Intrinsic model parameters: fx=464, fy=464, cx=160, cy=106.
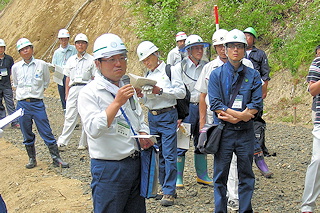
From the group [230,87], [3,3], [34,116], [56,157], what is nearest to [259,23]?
[56,157]

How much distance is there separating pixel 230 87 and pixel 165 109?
1.49 metres

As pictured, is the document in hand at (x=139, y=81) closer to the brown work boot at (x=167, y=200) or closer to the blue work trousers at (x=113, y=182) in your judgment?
the brown work boot at (x=167, y=200)

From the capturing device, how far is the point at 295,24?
1410 centimetres

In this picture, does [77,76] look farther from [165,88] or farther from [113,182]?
[113,182]

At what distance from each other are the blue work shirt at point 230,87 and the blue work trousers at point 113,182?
5.01 ft

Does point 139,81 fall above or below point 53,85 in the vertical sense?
above

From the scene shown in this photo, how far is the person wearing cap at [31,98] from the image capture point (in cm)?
856

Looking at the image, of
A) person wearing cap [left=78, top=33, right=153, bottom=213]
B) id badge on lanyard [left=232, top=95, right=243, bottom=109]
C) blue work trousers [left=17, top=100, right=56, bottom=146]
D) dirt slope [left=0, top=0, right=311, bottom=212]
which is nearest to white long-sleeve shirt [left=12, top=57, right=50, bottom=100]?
blue work trousers [left=17, top=100, right=56, bottom=146]

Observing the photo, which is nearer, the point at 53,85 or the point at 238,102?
the point at 238,102

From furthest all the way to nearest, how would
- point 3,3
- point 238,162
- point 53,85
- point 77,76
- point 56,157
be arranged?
point 3,3
point 53,85
point 77,76
point 56,157
point 238,162

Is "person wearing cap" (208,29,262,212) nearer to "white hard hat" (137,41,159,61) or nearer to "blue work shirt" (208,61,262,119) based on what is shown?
"blue work shirt" (208,61,262,119)

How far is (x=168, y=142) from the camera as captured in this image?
6.45 m

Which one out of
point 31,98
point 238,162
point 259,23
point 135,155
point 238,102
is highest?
point 259,23

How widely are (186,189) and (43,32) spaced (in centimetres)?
1736
